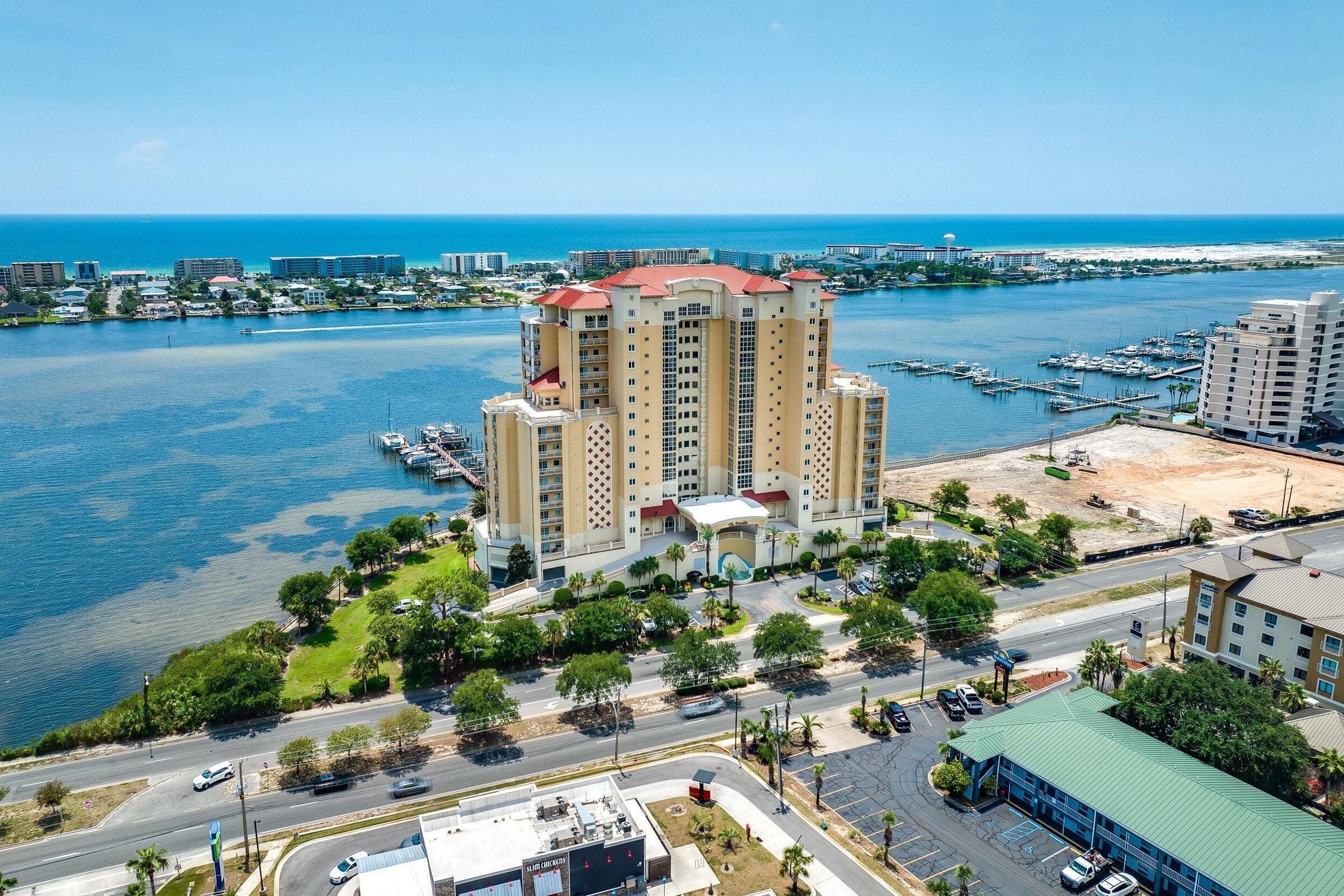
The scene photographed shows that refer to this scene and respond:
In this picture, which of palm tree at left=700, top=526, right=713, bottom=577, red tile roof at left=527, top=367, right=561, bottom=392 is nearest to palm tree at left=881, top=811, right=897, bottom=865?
palm tree at left=700, top=526, right=713, bottom=577

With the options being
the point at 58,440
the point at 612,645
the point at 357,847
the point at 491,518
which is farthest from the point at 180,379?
the point at 357,847

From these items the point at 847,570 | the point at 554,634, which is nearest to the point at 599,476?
the point at 554,634

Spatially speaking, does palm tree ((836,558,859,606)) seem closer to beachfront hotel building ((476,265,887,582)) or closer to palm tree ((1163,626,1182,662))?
beachfront hotel building ((476,265,887,582))

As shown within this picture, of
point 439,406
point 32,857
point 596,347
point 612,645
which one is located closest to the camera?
point 32,857

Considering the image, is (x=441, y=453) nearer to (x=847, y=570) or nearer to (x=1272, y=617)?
(x=847, y=570)

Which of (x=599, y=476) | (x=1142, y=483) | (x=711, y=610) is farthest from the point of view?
(x=1142, y=483)

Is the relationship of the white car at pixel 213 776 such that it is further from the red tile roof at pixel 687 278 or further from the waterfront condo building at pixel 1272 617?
the waterfront condo building at pixel 1272 617

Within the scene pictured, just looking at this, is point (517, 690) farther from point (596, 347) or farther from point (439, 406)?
point (439, 406)
